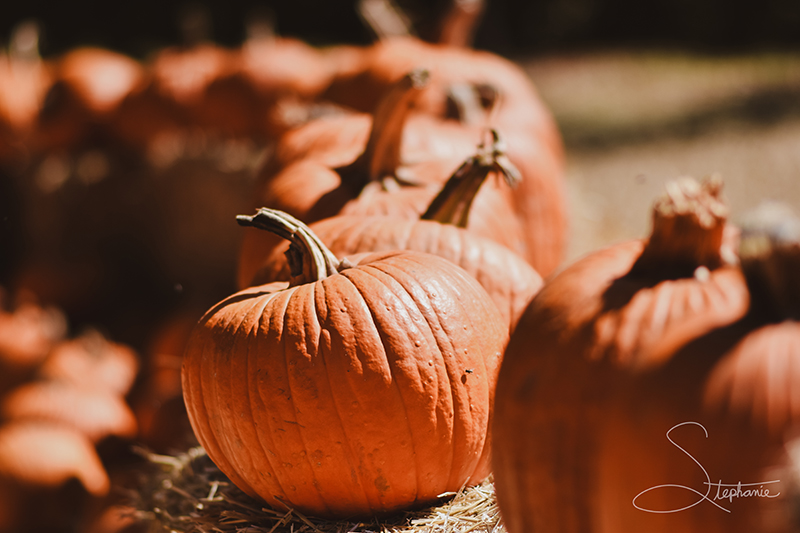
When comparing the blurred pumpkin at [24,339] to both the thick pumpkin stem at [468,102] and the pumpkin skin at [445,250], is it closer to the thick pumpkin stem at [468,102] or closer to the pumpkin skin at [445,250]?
the thick pumpkin stem at [468,102]

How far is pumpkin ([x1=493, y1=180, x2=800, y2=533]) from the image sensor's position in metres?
0.74

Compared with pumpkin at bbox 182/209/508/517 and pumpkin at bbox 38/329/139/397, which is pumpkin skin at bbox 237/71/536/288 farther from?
pumpkin at bbox 38/329/139/397

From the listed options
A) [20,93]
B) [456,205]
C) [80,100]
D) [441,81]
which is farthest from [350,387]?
[20,93]

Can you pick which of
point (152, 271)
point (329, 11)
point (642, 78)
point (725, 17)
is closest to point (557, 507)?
point (152, 271)

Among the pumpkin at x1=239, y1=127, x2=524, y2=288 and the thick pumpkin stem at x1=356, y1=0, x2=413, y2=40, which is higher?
the thick pumpkin stem at x1=356, y1=0, x2=413, y2=40

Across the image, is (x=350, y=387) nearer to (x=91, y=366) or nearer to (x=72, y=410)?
(x=72, y=410)

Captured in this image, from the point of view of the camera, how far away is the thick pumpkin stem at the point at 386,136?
181 centimetres

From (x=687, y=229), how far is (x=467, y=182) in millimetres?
848

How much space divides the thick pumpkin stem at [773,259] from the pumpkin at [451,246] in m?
0.74

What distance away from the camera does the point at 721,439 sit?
2.44 feet

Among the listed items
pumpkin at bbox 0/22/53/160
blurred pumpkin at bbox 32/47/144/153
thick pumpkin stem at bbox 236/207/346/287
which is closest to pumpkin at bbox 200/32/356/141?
blurred pumpkin at bbox 32/47/144/153

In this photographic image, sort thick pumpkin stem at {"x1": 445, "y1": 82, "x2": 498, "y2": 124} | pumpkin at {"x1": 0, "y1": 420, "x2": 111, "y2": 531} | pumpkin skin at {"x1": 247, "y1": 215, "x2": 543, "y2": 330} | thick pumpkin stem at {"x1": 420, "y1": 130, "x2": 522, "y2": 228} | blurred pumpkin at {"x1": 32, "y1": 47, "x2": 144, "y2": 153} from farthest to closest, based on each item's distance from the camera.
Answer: blurred pumpkin at {"x1": 32, "y1": 47, "x2": 144, "y2": 153}
pumpkin at {"x1": 0, "y1": 420, "x2": 111, "y2": 531}
thick pumpkin stem at {"x1": 445, "y1": 82, "x2": 498, "y2": 124}
thick pumpkin stem at {"x1": 420, "y1": 130, "x2": 522, "y2": 228}
pumpkin skin at {"x1": 247, "y1": 215, "x2": 543, "y2": 330}

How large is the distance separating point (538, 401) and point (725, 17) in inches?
292

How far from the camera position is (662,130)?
4.54 metres
